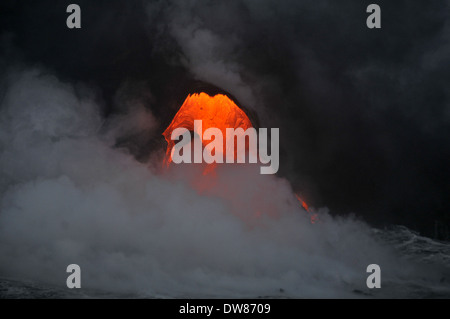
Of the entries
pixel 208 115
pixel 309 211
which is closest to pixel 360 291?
pixel 309 211

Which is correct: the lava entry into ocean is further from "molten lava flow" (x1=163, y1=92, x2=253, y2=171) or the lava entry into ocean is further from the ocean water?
the ocean water

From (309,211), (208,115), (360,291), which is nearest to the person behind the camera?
(360,291)

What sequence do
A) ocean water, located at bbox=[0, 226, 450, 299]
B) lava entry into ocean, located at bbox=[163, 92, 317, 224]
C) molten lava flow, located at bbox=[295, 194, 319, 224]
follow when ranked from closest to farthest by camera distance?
ocean water, located at bbox=[0, 226, 450, 299] → molten lava flow, located at bbox=[295, 194, 319, 224] → lava entry into ocean, located at bbox=[163, 92, 317, 224]

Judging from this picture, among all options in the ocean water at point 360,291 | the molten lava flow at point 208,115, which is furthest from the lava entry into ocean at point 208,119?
the ocean water at point 360,291

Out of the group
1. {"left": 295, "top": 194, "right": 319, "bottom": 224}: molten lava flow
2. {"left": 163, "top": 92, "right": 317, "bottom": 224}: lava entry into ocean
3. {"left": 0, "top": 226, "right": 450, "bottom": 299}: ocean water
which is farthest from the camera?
{"left": 163, "top": 92, "right": 317, "bottom": 224}: lava entry into ocean

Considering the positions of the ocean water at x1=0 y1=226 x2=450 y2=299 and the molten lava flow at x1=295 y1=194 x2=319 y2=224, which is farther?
the molten lava flow at x1=295 y1=194 x2=319 y2=224

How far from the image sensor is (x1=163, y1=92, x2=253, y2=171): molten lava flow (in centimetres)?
1273

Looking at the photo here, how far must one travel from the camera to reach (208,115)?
13359mm

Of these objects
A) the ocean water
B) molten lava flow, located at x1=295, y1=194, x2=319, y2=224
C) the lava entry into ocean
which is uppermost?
the lava entry into ocean

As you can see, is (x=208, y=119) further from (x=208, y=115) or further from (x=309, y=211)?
(x=309, y=211)

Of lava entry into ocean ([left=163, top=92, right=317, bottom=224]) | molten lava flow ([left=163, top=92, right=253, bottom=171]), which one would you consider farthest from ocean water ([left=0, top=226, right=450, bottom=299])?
molten lava flow ([left=163, top=92, right=253, bottom=171])

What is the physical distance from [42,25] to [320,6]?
6.65 meters

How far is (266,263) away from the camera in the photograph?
375 inches

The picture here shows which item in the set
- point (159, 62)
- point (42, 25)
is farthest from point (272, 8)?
point (42, 25)
